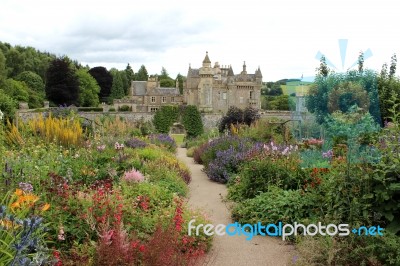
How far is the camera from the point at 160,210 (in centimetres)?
507

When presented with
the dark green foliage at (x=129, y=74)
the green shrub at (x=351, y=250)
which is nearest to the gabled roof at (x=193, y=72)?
the dark green foliage at (x=129, y=74)

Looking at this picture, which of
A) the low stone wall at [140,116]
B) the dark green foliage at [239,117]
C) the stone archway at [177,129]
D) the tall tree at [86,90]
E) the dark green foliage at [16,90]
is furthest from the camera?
the tall tree at [86,90]

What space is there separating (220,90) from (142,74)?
99.2 feet

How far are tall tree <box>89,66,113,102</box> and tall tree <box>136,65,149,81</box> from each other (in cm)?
888

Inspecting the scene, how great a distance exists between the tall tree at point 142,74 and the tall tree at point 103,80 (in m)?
8.88

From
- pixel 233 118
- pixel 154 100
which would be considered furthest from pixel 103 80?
pixel 233 118

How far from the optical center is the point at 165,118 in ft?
103

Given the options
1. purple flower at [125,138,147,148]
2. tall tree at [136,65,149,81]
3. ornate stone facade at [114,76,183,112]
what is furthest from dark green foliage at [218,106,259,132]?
tall tree at [136,65,149,81]

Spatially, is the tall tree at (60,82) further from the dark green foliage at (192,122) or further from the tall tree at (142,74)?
the tall tree at (142,74)

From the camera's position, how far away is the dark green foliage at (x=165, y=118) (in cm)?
3105

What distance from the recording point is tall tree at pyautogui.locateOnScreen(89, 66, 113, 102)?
Answer: 65.1m

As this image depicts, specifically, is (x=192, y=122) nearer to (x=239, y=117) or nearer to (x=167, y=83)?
(x=239, y=117)

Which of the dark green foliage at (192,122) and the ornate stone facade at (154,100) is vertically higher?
the ornate stone facade at (154,100)

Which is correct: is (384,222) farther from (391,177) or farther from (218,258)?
(218,258)
